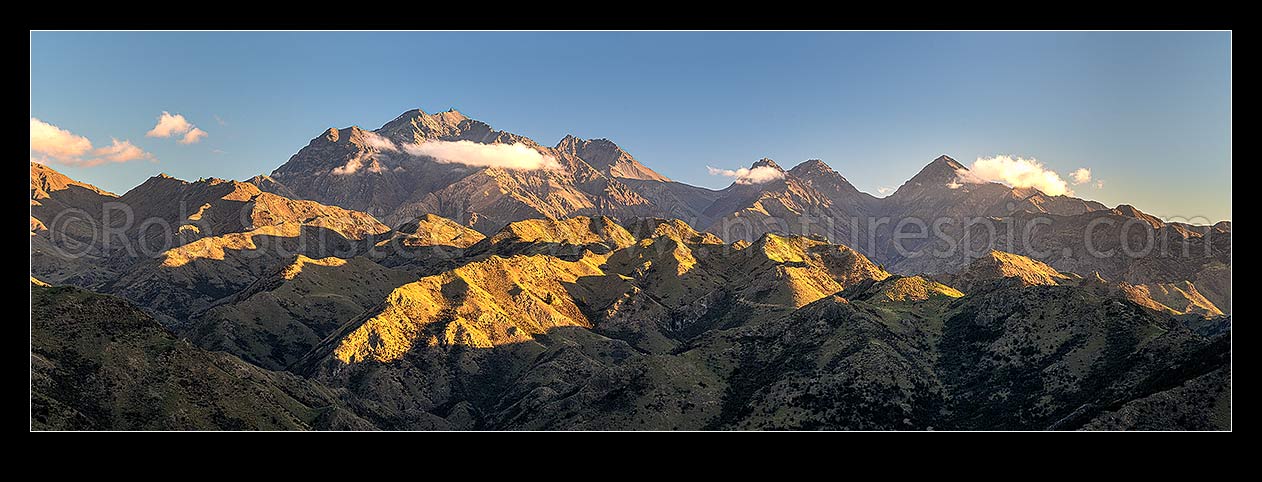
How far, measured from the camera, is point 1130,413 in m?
140

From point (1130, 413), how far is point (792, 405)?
242 ft

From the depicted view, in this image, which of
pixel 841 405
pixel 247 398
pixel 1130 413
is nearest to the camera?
pixel 1130 413
